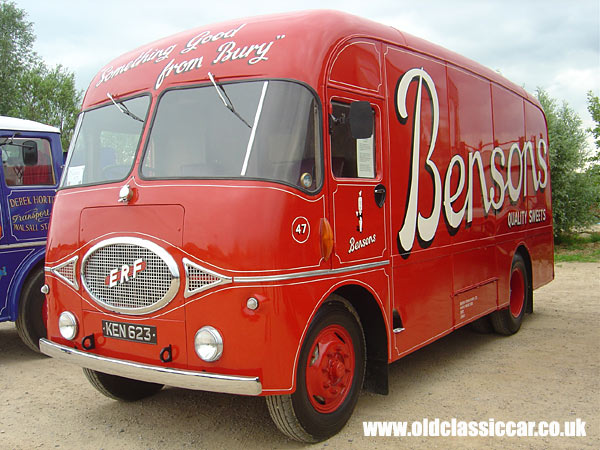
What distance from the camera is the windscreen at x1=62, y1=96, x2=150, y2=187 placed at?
14.3 feet

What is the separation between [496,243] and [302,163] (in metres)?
3.79

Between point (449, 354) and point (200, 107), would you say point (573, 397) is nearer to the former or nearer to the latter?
point (449, 354)

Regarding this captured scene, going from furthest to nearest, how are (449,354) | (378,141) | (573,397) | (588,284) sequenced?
(588,284) → (449,354) → (573,397) → (378,141)

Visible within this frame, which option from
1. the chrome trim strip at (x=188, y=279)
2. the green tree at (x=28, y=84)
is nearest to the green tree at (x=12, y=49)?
the green tree at (x=28, y=84)

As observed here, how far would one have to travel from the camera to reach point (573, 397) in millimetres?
5020

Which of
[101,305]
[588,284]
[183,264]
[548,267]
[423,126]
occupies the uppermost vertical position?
[423,126]

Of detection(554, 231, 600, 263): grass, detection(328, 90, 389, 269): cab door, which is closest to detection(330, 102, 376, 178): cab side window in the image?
detection(328, 90, 389, 269): cab door

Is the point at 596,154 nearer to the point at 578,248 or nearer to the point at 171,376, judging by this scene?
the point at 578,248

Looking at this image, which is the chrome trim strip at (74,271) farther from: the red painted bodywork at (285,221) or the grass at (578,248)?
the grass at (578,248)

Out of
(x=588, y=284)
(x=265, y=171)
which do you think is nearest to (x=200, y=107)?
(x=265, y=171)

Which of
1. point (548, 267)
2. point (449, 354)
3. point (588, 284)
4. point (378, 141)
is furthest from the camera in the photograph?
point (588, 284)

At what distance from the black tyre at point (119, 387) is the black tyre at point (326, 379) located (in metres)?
1.69

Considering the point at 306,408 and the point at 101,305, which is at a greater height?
the point at 101,305

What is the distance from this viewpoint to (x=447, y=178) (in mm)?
5734
